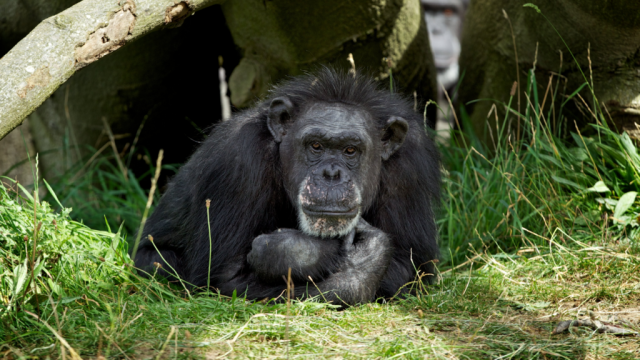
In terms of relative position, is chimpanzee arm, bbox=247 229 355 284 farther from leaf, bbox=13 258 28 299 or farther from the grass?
leaf, bbox=13 258 28 299

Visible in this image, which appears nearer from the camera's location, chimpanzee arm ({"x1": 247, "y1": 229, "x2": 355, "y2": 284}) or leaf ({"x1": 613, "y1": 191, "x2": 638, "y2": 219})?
chimpanzee arm ({"x1": 247, "y1": 229, "x2": 355, "y2": 284})

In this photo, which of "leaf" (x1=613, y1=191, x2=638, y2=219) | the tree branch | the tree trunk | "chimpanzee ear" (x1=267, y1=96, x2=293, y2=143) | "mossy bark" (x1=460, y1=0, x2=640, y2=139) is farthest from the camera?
"mossy bark" (x1=460, y1=0, x2=640, y2=139)

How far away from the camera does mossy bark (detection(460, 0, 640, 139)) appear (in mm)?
5516

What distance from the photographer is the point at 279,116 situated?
14.3 ft

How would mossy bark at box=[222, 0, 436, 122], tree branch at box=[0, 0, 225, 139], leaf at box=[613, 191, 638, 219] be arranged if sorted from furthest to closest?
mossy bark at box=[222, 0, 436, 122], leaf at box=[613, 191, 638, 219], tree branch at box=[0, 0, 225, 139]

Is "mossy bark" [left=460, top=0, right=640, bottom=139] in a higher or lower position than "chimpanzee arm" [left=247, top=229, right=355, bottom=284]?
higher

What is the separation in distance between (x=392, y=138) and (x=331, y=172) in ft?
2.24

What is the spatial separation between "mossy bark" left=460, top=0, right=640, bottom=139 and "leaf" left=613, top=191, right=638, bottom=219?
36.1 inches

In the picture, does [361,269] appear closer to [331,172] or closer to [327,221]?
[327,221]

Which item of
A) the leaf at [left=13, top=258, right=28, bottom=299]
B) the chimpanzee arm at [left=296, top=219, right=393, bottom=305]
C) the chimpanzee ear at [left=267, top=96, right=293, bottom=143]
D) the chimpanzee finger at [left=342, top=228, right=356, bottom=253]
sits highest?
the chimpanzee ear at [left=267, top=96, right=293, bottom=143]

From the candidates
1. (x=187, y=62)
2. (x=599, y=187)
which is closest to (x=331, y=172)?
(x=599, y=187)

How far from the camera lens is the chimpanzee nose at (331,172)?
4.01 meters

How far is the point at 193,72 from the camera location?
26.0 feet

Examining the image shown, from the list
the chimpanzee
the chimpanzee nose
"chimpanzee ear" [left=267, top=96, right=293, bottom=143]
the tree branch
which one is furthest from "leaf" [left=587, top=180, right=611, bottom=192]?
the tree branch
